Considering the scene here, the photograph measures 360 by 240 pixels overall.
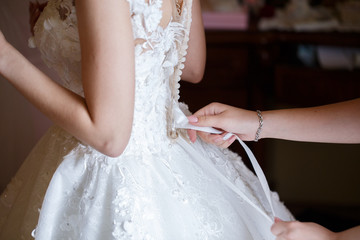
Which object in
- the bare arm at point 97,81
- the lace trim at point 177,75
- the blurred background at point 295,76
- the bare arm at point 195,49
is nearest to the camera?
the bare arm at point 97,81

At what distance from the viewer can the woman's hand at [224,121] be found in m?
1.00

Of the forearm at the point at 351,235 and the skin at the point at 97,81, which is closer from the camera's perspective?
the skin at the point at 97,81

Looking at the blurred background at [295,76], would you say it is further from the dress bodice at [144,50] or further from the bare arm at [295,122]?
the dress bodice at [144,50]

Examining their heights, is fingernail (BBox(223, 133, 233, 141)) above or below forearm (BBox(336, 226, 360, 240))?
above

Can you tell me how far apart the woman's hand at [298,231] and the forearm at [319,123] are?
0.23 m

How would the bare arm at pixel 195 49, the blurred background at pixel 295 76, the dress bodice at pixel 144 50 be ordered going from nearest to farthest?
1. the dress bodice at pixel 144 50
2. the bare arm at pixel 195 49
3. the blurred background at pixel 295 76

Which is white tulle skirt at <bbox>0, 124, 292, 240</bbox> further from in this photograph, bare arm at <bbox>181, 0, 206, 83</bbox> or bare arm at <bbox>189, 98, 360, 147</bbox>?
bare arm at <bbox>181, 0, 206, 83</bbox>

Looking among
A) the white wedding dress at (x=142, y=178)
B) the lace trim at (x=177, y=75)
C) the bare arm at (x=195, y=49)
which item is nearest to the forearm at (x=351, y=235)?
the white wedding dress at (x=142, y=178)

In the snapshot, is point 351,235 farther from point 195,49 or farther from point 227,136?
point 195,49

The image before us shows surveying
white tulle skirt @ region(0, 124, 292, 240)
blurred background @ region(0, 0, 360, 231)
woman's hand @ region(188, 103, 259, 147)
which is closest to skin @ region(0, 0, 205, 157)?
white tulle skirt @ region(0, 124, 292, 240)

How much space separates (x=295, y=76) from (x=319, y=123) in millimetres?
1241

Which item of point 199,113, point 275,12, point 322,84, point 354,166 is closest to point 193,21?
point 199,113

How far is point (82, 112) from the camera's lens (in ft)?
2.54

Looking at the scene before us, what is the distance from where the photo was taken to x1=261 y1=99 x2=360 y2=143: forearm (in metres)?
1.03
